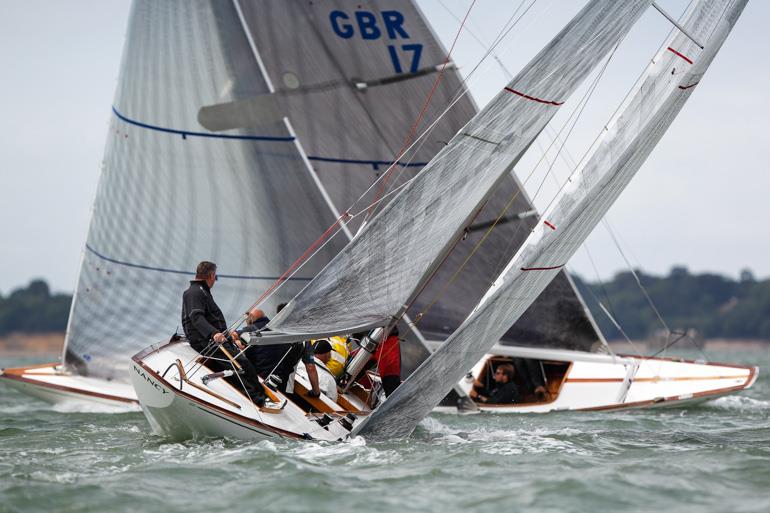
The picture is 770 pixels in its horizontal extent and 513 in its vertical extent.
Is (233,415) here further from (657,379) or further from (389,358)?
(657,379)

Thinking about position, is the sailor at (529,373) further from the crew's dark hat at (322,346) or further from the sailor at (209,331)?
the sailor at (209,331)

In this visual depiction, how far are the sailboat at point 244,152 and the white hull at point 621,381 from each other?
1.04 ft

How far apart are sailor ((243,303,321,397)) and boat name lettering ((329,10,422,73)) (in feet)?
16.1

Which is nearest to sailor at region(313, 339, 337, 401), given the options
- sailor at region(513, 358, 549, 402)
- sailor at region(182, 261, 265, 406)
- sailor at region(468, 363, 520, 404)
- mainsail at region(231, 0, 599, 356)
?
sailor at region(182, 261, 265, 406)

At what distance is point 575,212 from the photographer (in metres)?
8.44

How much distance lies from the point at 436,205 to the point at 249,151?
5905mm

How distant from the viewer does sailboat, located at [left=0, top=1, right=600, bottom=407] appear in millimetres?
13438

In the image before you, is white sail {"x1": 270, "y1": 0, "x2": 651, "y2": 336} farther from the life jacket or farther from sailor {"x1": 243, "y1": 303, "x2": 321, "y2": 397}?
the life jacket

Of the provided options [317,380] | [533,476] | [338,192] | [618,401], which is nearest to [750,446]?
[533,476]

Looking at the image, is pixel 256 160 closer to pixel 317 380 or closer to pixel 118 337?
pixel 118 337

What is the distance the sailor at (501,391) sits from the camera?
13.1 m

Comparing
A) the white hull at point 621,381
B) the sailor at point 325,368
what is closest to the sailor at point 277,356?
the sailor at point 325,368

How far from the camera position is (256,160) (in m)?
13.6

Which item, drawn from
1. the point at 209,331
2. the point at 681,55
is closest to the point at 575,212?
the point at 681,55
